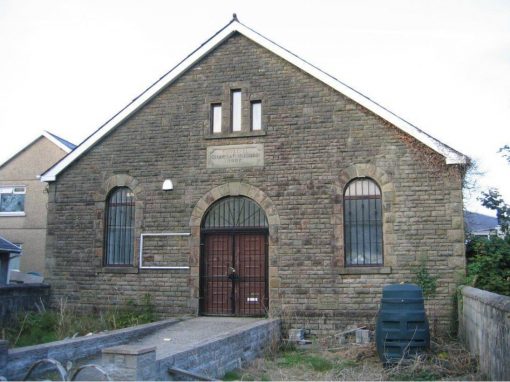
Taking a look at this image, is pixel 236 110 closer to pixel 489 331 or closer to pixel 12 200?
pixel 489 331

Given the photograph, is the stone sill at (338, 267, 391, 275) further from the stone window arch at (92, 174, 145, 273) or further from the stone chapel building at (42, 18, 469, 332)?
the stone window arch at (92, 174, 145, 273)

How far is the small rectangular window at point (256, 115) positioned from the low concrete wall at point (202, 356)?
16.5ft

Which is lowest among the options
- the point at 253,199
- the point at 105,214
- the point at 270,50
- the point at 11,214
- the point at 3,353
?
the point at 3,353

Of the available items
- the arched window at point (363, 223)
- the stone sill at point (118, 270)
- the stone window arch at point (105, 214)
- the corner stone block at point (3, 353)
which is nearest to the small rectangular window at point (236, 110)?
the stone window arch at point (105, 214)

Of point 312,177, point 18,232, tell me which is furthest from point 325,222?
point 18,232

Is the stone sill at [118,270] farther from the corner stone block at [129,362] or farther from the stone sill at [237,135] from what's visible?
the corner stone block at [129,362]

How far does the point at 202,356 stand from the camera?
8.87 meters

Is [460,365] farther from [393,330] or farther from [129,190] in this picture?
[129,190]

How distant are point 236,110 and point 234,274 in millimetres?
4338

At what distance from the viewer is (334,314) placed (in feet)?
43.9

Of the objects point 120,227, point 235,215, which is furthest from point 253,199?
point 120,227

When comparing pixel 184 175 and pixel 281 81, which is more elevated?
pixel 281 81

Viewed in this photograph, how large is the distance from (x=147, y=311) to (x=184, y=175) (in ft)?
12.0

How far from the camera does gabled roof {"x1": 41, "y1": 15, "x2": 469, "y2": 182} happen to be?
1333cm
